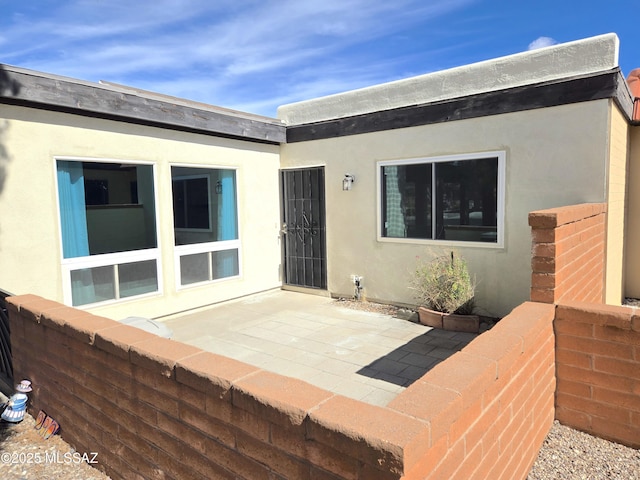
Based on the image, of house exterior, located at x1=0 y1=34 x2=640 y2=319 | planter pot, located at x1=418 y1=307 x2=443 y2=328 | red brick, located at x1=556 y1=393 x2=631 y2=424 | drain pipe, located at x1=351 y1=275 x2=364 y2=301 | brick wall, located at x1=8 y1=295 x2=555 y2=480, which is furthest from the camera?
drain pipe, located at x1=351 y1=275 x2=364 y2=301

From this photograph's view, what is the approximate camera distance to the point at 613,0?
25.3ft

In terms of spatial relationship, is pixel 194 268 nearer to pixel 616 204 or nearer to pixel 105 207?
pixel 105 207

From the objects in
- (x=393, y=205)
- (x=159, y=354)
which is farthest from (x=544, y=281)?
(x=393, y=205)

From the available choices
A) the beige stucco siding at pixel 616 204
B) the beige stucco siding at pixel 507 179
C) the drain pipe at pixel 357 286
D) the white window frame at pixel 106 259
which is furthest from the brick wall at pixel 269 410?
the drain pipe at pixel 357 286

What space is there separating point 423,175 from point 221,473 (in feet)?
17.8

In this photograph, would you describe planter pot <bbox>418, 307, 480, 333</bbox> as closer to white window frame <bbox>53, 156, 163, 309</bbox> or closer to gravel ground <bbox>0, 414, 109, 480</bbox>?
white window frame <bbox>53, 156, 163, 309</bbox>

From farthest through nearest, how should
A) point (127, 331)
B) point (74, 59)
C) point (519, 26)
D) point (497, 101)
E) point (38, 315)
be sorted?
point (519, 26) < point (74, 59) < point (497, 101) < point (38, 315) < point (127, 331)

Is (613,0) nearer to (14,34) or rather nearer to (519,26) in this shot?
(519,26)

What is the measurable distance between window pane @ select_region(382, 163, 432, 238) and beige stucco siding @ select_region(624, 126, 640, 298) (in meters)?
3.38

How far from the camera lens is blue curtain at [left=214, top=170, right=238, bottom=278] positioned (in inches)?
281

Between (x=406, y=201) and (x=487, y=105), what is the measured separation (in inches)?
70.4

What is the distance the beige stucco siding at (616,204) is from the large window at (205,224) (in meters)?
5.44

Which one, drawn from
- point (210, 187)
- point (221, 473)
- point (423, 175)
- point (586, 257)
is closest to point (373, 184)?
point (423, 175)

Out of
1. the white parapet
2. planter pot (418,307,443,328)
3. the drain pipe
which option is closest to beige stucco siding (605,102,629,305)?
the white parapet
